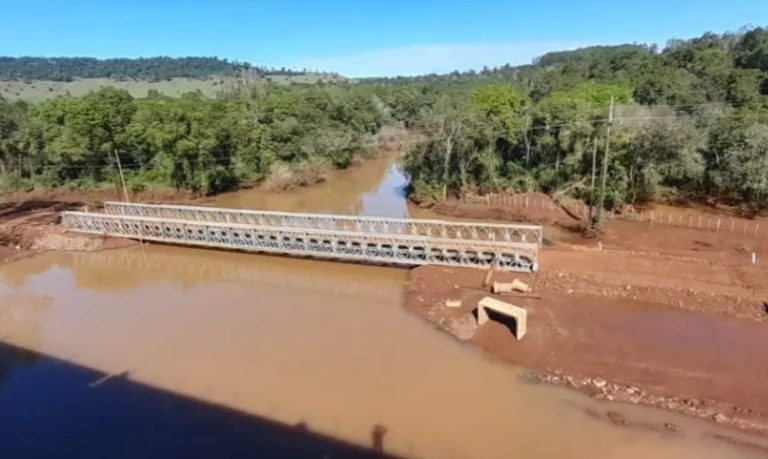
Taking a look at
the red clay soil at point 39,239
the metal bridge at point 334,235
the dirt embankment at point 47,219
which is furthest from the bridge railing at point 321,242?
the dirt embankment at point 47,219

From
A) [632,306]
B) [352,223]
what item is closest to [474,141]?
[352,223]

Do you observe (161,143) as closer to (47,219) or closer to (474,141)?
(47,219)

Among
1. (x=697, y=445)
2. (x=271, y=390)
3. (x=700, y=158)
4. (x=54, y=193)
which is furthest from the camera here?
(x=54, y=193)

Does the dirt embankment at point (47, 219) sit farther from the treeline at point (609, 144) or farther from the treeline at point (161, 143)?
the treeline at point (609, 144)

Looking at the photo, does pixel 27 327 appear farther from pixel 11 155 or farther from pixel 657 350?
pixel 11 155

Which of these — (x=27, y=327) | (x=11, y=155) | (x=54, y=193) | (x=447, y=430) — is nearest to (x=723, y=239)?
(x=447, y=430)

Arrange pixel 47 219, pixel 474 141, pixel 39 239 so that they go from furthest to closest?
pixel 474 141 < pixel 47 219 < pixel 39 239

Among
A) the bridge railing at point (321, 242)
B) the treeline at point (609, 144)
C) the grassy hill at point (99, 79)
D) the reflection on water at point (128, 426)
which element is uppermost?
the grassy hill at point (99, 79)
